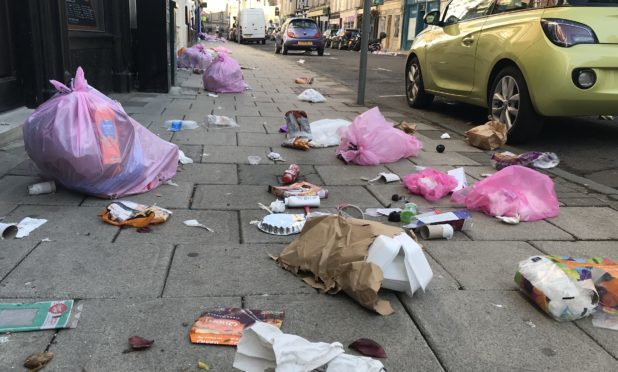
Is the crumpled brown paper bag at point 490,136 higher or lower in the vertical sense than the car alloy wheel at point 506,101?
lower

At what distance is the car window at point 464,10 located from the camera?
21.6ft

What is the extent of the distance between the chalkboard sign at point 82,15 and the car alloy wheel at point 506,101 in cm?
528

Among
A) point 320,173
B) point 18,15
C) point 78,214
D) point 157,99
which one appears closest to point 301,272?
point 78,214

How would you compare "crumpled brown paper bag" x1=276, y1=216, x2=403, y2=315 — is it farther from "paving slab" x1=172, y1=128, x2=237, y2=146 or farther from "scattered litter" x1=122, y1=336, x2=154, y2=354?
"paving slab" x1=172, y1=128, x2=237, y2=146

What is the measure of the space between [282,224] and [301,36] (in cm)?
2255

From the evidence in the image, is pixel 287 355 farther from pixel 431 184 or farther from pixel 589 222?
pixel 589 222

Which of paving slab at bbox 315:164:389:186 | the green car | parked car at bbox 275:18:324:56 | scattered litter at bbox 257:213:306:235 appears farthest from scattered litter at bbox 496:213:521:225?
parked car at bbox 275:18:324:56

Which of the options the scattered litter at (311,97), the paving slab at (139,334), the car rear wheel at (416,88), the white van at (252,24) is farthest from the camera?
the white van at (252,24)

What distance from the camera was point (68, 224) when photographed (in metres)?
3.07

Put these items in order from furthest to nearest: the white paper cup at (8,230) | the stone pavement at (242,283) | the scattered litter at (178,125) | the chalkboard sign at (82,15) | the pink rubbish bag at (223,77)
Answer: the pink rubbish bag at (223,77)
the chalkboard sign at (82,15)
the scattered litter at (178,125)
the white paper cup at (8,230)
the stone pavement at (242,283)

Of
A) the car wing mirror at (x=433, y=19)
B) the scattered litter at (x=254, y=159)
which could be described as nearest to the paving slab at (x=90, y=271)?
the scattered litter at (x=254, y=159)

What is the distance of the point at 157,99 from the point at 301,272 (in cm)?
629

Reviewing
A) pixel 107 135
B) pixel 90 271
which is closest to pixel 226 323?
pixel 90 271

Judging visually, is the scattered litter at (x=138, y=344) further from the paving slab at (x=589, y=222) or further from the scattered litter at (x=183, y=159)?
the scattered litter at (x=183, y=159)
